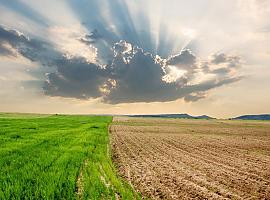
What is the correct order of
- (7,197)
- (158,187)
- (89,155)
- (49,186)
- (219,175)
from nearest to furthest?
(7,197), (49,186), (158,187), (219,175), (89,155)

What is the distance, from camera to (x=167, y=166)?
19.9 metres

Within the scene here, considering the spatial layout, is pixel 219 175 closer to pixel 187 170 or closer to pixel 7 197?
pixel 187 170

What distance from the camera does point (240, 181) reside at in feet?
52.1

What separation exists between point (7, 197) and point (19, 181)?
7.06 ft

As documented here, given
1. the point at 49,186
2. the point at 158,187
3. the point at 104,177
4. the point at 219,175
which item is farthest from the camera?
the point at 219,175

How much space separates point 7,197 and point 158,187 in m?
6.15

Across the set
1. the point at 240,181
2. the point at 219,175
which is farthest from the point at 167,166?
the point at 240,181

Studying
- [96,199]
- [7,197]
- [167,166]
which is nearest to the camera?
[7,197]

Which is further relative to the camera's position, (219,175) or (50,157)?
(50,157)

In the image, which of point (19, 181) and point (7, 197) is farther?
point (19, 181)

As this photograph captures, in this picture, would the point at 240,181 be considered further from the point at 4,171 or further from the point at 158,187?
the point at 4,171

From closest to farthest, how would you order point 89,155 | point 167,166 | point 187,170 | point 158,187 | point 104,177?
point 158,187 → point 104,177 → point 187,170 → point 167,166 → point 89,155

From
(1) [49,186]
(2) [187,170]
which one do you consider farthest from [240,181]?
(1) [49,186]

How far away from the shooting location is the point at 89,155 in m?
22.4
